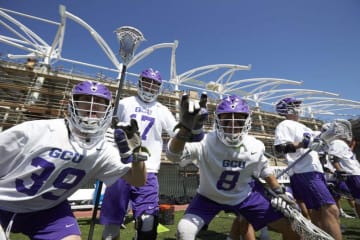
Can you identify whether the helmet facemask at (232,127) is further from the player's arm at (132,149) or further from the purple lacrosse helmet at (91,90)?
the purple lacrosse helmet at (91,90)

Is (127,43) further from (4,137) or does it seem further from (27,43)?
(27,43)

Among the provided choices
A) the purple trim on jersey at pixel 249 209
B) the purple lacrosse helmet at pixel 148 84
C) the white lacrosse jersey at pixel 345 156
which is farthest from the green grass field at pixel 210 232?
the purple lacrosse helmet at pixel 148 84

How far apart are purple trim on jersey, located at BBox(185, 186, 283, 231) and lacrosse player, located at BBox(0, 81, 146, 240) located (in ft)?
2.61

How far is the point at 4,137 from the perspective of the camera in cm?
208

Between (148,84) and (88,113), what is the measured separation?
5.27 feet

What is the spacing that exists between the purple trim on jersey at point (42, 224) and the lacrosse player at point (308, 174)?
3062 millimetres

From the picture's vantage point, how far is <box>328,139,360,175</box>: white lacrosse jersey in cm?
531

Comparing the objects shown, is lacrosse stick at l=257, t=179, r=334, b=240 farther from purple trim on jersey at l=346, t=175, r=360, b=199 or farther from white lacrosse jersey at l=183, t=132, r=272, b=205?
purple trim on jersey at l=346, t=175, r=360, b=199

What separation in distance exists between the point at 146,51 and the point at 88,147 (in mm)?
39550

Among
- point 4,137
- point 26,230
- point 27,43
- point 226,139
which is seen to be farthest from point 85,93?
point 27,43

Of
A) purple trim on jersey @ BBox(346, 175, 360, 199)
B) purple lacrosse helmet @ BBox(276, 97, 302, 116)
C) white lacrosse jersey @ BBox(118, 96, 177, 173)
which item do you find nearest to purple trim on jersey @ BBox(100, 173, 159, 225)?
white lacrosse jersey @ BBox(118, 96, 177, 173)

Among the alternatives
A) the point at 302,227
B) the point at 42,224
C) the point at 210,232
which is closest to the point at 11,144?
the point at 42,224

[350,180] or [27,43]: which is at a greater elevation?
[27,43]

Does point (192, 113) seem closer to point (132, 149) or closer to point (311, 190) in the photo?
point (132, 149)
